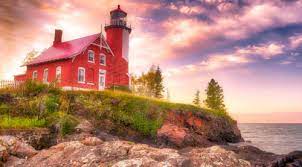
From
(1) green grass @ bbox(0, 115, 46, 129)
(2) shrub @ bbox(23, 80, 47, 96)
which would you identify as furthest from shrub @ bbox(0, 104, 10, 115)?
(2) shrub @ bbox(23, 80, 47, 96)

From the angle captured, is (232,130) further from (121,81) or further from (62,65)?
(62,65)

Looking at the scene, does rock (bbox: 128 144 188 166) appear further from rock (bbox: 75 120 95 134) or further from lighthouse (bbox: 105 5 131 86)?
lighthouse (bbox: 105 5 131 86)

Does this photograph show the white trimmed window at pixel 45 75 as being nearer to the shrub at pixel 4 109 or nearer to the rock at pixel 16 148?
the shrub at pixel 4 109

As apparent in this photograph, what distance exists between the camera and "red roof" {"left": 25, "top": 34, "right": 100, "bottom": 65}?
122ft

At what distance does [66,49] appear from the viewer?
131 ft

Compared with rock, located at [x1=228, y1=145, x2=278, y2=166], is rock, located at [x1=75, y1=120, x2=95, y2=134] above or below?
above

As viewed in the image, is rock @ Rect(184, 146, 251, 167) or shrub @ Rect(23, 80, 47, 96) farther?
shrub @ Rect(23, 80, 47, 96)

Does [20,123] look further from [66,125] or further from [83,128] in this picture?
[83,128]

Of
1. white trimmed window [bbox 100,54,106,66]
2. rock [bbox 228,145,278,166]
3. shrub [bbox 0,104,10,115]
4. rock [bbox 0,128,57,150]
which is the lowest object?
rock [bbox 228,145,278,166]

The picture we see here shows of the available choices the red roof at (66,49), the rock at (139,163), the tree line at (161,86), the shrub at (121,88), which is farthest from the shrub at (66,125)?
the tree line at (161,86)

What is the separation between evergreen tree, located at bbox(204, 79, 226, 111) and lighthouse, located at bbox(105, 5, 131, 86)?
30.5m

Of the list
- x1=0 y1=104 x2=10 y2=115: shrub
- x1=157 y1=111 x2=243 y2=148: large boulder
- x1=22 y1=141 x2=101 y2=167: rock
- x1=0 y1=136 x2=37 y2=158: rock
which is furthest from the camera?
x1=157 y1=111 x2=243 y2=148: large boulder

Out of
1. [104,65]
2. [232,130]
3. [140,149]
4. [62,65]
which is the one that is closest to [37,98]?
[62,65]

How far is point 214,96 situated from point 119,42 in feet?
108
